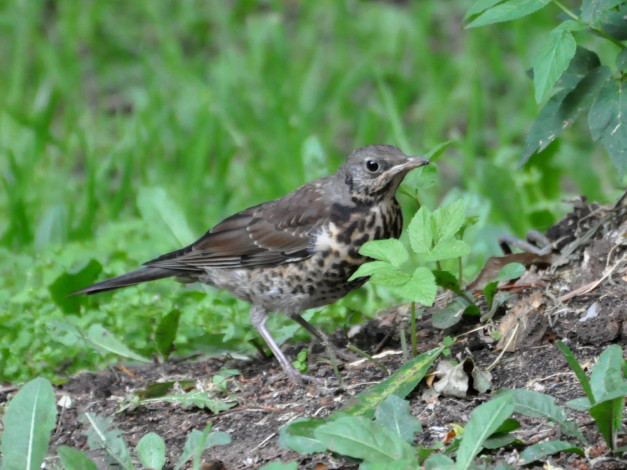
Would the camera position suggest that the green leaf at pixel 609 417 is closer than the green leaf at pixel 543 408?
Yes

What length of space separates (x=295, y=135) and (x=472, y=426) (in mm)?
4576

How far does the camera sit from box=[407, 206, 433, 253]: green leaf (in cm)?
339

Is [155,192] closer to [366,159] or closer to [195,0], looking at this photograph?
[366,159]

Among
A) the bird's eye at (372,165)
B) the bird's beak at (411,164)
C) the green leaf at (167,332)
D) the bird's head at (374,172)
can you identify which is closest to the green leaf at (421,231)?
the bird's beak at (411,164)

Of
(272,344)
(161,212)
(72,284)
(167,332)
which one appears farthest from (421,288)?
(161,212)

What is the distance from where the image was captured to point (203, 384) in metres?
3.98

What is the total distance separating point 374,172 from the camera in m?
4.41

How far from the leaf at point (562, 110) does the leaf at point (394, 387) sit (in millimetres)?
910

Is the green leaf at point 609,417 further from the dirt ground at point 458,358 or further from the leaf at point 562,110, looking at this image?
the leaf at point 562,110

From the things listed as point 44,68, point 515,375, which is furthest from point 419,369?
point 44,68

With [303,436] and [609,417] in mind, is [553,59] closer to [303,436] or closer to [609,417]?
[609,417]

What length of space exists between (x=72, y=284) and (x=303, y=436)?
233 cm

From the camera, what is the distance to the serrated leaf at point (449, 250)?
3268mm

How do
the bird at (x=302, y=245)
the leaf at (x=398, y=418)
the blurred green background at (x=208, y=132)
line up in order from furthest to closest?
the blurred green background at (x=208, y=132), the bird at (x=302, y=245), the leaf at (x=398, y=418)
